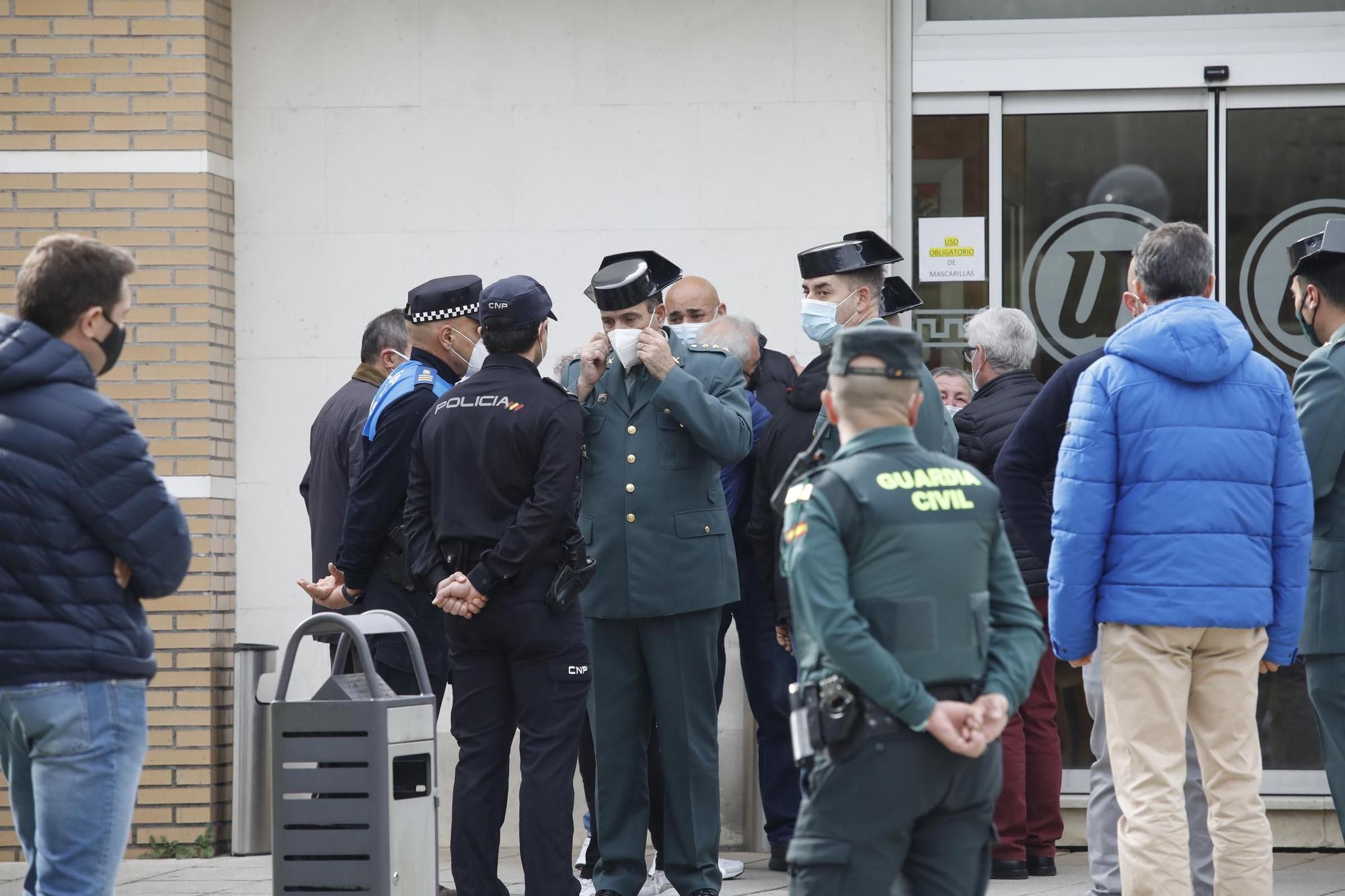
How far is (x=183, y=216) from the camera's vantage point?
7648 mm

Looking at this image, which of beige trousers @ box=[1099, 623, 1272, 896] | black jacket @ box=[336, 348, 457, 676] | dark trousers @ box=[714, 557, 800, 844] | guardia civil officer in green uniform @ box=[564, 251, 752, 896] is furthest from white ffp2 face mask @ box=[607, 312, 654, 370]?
beige trousers @ box=[1099, 623, 1272, 896]

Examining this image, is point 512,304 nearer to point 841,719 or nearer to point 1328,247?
point 841,719

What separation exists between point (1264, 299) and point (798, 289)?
213 centimetres

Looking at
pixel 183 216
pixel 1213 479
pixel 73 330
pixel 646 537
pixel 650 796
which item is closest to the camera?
pixel 73 330

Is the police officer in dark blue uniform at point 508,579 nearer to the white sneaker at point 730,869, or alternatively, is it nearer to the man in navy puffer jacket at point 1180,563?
the white sneaker at point 730,869

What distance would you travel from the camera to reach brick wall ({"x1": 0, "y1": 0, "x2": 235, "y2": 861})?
25.0 feet

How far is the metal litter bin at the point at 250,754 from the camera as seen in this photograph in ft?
24.7

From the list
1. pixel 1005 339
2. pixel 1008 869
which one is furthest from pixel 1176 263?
pixel 1008 869

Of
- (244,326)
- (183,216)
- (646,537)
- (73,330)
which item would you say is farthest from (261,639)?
(73,330)

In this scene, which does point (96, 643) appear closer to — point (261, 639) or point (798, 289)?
point (261, 639)

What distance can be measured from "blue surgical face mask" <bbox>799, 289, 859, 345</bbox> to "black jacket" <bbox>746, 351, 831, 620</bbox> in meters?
0.26

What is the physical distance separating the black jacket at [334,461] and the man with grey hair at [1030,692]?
2317 millimetres

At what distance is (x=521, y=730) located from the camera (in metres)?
5.54

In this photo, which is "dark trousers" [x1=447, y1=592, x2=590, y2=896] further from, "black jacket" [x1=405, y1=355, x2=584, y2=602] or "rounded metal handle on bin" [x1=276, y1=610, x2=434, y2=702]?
"rounded metal handle on bin" [x1=276, y1=610, x2=434, y2=702]
